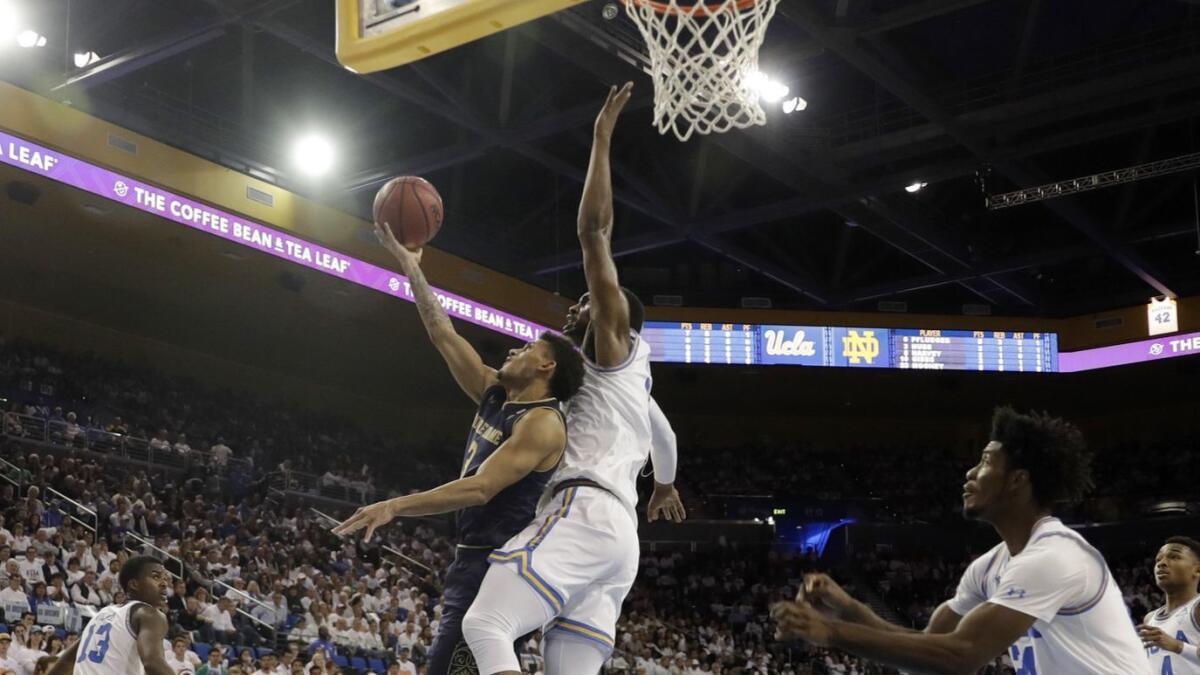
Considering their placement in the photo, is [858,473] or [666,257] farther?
[858,473]

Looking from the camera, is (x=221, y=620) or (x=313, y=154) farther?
(x=313, y=154)

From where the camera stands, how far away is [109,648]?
18.5ft

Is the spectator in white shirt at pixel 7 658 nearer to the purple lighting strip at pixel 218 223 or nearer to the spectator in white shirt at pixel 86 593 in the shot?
the spectator in white shirt at pixel 86 593

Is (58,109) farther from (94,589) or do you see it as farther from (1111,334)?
(1111,334)

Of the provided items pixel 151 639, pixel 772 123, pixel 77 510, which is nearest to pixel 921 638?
pixel 151 639

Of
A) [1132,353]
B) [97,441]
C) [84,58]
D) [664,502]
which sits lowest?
[664,502]

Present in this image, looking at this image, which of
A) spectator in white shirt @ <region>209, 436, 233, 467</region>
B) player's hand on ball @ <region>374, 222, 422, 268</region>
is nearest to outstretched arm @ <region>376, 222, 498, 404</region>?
player's hand on ball @ <region>374, 222, 422, 268</region>

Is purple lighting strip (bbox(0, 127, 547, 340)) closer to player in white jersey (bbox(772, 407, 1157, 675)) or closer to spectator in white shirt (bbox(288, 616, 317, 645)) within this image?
spectator in white shirt (bbox(288, 616, 317, 645))

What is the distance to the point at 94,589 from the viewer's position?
11578 mm

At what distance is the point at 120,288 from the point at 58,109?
5048mm

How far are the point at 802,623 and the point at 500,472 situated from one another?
59.8 inches

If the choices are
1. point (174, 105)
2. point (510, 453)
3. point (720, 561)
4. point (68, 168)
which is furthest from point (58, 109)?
point (720, 561)

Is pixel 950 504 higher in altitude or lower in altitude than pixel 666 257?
lower

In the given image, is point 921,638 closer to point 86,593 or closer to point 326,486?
point 86,593
